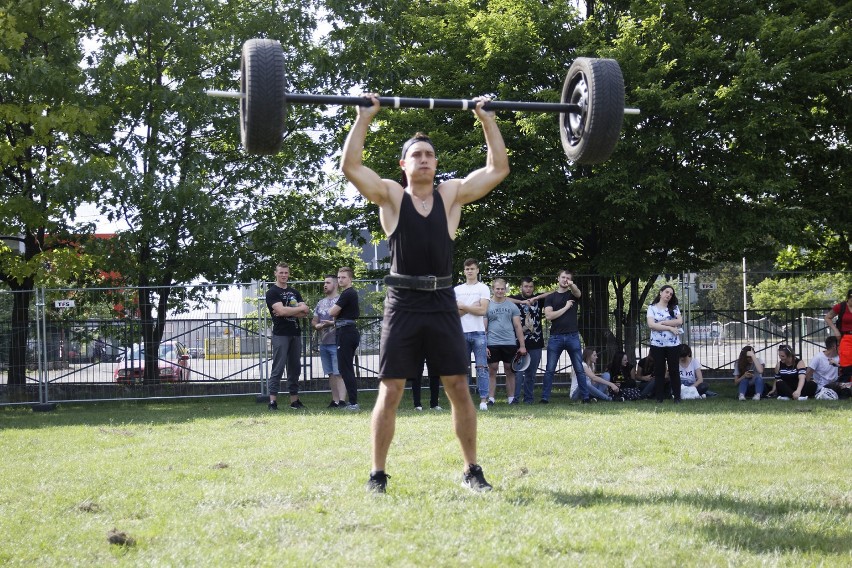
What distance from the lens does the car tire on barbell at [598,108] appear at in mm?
5625

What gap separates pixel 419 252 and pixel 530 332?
7.48m

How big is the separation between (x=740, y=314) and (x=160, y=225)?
10434 millimetres

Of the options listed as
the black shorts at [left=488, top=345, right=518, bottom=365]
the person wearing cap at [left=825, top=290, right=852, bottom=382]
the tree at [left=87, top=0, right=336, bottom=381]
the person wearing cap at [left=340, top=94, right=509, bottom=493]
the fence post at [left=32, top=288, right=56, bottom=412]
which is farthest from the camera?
the tree at [left=87, top=0, right=336, bottom=381]

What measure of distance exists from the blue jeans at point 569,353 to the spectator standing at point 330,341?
9.41 ft

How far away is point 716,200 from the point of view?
595 inches

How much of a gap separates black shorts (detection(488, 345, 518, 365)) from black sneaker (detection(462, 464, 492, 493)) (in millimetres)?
6978

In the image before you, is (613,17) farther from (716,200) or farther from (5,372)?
(5,372)

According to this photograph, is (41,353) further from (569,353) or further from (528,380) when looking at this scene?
(569,353)

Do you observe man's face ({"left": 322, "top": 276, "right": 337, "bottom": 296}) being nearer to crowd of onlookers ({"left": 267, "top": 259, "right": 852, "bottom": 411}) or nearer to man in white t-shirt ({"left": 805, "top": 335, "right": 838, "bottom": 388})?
crowd of onlookers ({"left": 267, "top": 259, "right": 852, "bottom": 411})

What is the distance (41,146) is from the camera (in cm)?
1631

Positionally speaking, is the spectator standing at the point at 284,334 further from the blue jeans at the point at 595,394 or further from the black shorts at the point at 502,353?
the blue jeans at the point at 595,394

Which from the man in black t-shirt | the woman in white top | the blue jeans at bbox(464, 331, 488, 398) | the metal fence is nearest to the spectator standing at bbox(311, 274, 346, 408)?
the man in black t-shirt

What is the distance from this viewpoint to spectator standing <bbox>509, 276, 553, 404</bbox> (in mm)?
12094

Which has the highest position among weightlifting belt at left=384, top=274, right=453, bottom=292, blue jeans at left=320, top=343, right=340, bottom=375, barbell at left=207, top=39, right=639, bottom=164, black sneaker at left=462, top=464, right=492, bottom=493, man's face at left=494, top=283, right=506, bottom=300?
barbell at left=207, top=39, right=639, bottom=164
